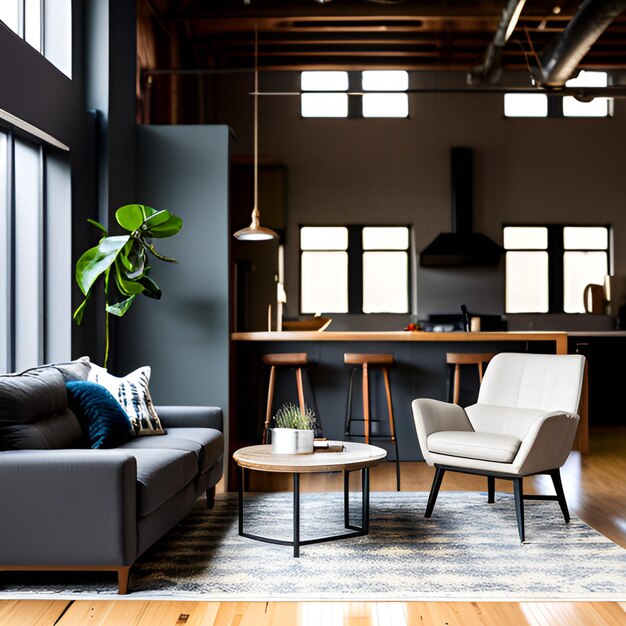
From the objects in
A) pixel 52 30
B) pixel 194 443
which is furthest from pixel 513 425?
pixel 52 30

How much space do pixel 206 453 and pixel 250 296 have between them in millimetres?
5340

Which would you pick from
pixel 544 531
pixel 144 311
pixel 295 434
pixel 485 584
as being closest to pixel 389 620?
pixel 485 584

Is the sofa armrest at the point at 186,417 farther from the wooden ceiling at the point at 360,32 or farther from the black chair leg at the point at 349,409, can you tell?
the wooden ceiling at the point at 360,32

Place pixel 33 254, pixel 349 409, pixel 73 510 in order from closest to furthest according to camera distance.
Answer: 1. pixel 73 510
2. pixel 33 254
3. pixel 349 409

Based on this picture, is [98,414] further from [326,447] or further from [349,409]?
[349,409]

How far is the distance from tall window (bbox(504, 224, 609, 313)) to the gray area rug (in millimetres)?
6422

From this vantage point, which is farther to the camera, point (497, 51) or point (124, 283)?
point (497, 51)

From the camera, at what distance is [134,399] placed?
4.30 metres

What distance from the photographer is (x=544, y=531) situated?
3967 millimetres

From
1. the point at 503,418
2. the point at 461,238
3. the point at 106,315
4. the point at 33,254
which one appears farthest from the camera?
the point at 461,238

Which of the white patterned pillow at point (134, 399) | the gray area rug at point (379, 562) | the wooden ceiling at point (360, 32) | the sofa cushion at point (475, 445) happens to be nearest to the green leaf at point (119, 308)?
the white patterned pillow at point (134, 399)

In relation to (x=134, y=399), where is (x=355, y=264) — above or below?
above

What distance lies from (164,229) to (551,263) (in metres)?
6.98

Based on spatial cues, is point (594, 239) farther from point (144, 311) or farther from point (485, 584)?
point (485, 584)
